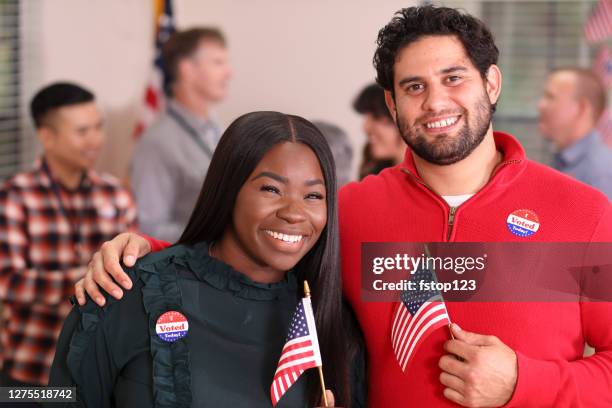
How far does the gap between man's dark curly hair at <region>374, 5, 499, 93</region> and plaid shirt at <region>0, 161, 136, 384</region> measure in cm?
180

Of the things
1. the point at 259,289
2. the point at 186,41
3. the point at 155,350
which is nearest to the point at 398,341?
the point at 259,289

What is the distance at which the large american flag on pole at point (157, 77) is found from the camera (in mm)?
5207

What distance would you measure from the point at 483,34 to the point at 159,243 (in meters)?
0.98

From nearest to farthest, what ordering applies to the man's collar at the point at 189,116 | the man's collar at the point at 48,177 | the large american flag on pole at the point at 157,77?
the man's collar at the point at 48,177, the man's collar at the point at 189,116, the large american flag on pole at the point at 157,77

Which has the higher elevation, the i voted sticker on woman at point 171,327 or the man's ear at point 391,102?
the man's ear at point 391,102

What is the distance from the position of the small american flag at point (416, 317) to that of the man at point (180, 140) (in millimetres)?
1989

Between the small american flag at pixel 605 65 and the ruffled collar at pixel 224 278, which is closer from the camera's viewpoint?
the ruffled collar at pixel 224 278

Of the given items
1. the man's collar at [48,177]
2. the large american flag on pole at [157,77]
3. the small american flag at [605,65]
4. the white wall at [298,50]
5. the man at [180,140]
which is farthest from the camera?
the small american flag at [605,65]

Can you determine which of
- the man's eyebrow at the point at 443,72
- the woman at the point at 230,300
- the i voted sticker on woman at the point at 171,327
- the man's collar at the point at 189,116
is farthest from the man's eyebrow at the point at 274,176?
the man's collar at the point at 189,116

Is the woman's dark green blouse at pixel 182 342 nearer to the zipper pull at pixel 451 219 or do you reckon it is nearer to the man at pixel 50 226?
the zipper pull at pixel 451 219

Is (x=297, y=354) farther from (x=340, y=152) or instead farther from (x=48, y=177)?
(x=48, y=177)

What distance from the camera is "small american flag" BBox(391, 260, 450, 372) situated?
1.91m

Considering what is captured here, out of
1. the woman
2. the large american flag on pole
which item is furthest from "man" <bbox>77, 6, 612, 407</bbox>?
the large american flag on pole

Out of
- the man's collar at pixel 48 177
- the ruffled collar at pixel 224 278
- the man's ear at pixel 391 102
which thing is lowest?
the ruffled collar at pixel 224 278
